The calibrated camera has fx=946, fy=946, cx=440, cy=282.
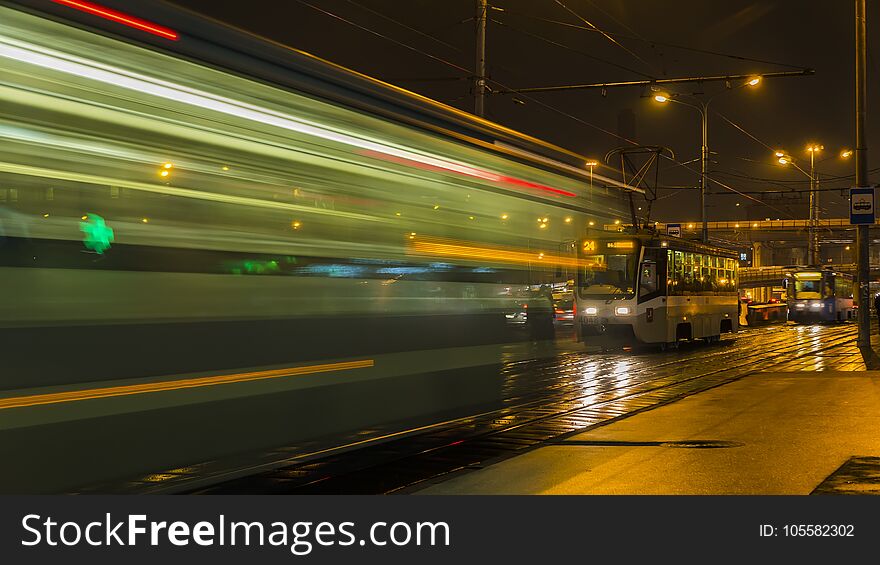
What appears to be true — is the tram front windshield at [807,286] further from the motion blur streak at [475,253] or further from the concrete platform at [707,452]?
the motion blur streak at [475,253]

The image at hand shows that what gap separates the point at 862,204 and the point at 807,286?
30405 mm

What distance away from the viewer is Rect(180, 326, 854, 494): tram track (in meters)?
7.80

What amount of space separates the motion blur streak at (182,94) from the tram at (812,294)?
42.2 metres

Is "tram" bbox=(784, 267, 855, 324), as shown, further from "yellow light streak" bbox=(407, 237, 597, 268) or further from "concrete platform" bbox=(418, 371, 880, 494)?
"yellow light streak" bbox=(407, 237, 597, 268)

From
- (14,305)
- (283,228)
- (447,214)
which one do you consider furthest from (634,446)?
(14,305)

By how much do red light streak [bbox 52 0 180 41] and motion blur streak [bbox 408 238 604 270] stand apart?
3.38 meters

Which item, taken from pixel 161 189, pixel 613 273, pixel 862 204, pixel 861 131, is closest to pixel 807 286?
pixel 861 131

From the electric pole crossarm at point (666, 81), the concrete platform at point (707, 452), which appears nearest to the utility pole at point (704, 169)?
the electric pole crossarm at point (666, 81)

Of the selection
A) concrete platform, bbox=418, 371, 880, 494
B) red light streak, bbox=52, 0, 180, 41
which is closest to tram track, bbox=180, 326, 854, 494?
concrete platform, bbox=418, 371, 880, 494

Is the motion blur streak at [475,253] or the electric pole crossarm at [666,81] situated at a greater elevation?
the electric pole crossarm at [666,81]

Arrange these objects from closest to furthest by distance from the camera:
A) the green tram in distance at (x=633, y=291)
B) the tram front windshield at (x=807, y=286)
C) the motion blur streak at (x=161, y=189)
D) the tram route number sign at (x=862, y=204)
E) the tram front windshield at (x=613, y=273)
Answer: the motion blur streak at (x=161, y=189), the tram route number sign at (x=862, y=204), the tram front windshield at (x=613, y=273), the green tram in distance at (x=633, y=291), the tram front windshield at (x=807, y=286)

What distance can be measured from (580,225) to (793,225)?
3225 inches

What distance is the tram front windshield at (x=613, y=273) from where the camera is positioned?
2150 cm

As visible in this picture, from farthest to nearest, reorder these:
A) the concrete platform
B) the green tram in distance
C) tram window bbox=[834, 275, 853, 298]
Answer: tram window bbox=[834, 275, 853, 298], the green tram in distance, the concrete platform
